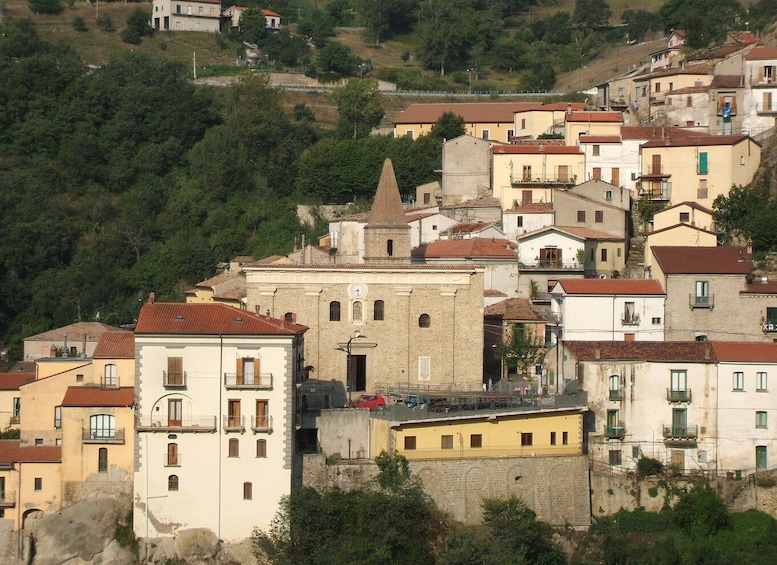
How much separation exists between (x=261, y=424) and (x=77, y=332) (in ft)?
74.8

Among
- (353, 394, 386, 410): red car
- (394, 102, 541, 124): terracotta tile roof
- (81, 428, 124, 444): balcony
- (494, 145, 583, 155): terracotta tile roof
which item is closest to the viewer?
(81, 428, 124, 444): balcony

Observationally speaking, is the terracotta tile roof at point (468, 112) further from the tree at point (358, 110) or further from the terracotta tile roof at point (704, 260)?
the terracotta tile roof at point (704, 260)

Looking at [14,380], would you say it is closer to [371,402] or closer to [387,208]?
[371,402]

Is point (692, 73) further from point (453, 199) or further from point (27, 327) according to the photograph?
point (27, 327)

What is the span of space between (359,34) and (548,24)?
14.8 meters

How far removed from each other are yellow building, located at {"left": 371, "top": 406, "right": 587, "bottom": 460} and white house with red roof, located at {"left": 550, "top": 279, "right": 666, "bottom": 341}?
761cm

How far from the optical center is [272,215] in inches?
3612

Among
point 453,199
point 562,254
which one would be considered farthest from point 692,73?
point 562,254

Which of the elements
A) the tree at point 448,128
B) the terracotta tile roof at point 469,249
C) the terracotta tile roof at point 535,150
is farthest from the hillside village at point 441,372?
the tree at point 448,128

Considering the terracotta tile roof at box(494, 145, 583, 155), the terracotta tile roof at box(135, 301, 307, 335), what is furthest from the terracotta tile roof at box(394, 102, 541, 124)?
the terracotta tile roof at box(135, 301, 307, 335)

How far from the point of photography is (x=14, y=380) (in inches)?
2398

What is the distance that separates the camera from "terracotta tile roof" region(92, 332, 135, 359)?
55781 millimetres

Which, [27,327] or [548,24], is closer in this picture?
[27,327]

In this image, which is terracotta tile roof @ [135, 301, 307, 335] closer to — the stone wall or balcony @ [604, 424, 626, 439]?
the stone wall
